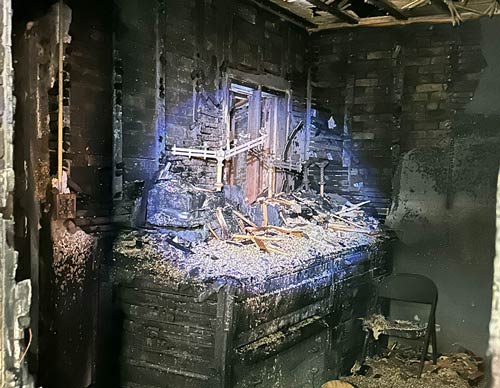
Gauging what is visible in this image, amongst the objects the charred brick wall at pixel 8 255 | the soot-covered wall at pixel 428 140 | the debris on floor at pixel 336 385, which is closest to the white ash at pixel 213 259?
the debris on floor at pixel 336 385

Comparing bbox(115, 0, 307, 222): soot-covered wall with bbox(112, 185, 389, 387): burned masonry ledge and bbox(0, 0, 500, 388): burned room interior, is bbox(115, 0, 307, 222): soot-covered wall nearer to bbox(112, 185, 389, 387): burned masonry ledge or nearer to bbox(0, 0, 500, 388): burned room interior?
bbox(0, 0, 500, 388): burned room interior

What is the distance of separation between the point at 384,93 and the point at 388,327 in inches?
99.6

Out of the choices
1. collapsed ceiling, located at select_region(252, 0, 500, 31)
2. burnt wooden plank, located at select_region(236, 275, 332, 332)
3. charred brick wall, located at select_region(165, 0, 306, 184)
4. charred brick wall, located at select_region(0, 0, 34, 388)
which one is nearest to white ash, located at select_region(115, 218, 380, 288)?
burnt wooden plank, located at select_region(236, 275, 332, 332)

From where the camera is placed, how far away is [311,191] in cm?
616

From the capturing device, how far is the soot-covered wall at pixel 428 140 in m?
5.54

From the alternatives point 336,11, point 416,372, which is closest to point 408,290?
point 416,372

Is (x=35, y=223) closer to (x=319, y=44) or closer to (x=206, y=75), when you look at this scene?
(x=206, y=75)

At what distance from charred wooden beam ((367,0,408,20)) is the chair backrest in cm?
260

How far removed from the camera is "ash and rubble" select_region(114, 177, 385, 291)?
11.5 feet

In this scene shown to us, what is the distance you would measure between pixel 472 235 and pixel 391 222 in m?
0.83

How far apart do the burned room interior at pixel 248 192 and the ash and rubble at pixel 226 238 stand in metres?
0.02

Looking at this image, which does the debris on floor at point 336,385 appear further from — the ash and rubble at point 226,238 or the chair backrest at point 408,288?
the chair backrest at point 408,288

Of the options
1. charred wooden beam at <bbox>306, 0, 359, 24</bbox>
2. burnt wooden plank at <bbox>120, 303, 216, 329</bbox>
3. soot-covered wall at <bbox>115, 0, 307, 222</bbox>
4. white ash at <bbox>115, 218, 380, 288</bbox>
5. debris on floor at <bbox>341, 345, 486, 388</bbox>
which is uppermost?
charred wooden beam at <bbox>306, 0, 359, 24</bbox>

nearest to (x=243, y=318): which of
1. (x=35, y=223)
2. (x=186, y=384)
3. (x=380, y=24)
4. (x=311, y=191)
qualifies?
(x=186, y=384)
